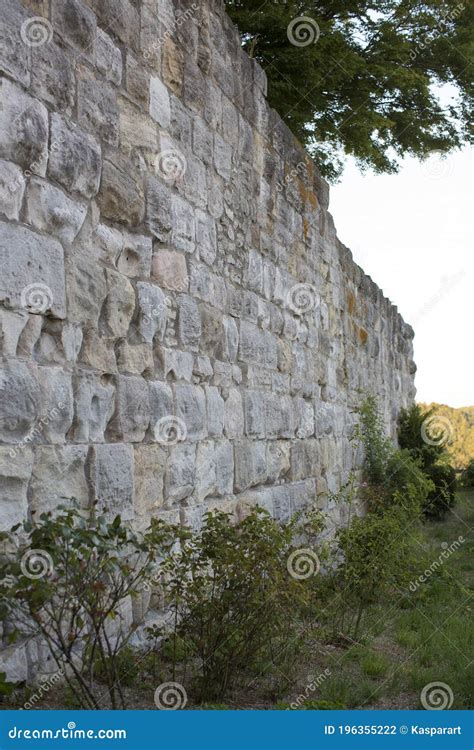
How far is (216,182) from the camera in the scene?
5.48 metres

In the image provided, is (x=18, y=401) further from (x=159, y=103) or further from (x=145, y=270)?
(x=159, y=103)

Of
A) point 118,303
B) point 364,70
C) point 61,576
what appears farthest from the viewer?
point 364,70

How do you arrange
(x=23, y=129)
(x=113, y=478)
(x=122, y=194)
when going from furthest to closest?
1. (x=122, y=194)
2. (x=113, y=478)
3. (x=23, y=129)

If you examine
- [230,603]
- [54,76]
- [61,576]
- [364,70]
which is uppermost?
[364,70]

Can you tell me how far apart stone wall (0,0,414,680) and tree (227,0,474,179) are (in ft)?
15.6

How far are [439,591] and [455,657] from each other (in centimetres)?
203

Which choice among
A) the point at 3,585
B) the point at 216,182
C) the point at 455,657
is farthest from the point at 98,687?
the point at 216,182

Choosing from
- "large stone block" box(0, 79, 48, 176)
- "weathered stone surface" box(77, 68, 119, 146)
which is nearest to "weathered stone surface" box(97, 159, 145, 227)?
"weathered stone surface" box(77, 68, 119, 146)

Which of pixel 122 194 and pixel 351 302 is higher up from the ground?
pixel 351 302

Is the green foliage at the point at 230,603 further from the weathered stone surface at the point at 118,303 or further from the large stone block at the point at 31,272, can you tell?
the large stone block at the point at 31,272

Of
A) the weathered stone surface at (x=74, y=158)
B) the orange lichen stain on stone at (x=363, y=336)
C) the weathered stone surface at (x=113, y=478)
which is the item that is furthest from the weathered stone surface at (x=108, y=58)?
the orange lichen stain on stone at (x=363, y=336)

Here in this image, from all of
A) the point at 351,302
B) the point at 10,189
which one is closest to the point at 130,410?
the point at 10,189

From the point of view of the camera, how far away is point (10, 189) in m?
3.37

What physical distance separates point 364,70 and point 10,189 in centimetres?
1048
